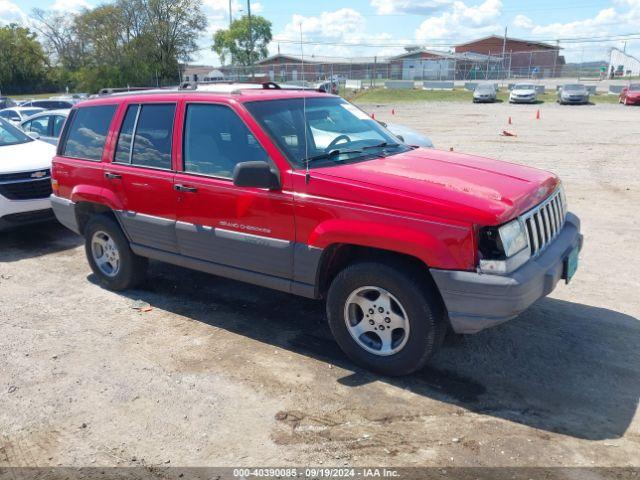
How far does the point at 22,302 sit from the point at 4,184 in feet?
8.12

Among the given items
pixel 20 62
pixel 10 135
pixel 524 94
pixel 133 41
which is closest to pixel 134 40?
pixel 133 41

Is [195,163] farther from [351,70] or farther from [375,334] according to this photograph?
[351,70]

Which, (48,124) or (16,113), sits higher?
(48,124)

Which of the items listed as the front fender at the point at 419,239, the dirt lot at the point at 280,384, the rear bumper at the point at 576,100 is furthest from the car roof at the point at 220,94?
the rear bumper at the point at 576,100

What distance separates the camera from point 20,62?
69.9 m

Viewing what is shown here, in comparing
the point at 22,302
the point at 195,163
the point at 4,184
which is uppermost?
the point at 195,163

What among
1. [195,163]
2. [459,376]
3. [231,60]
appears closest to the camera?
[459,376]

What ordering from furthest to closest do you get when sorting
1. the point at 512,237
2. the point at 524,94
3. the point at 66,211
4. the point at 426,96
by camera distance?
the point at 426,96
the point at 524,94
the point at 66,211
the point at 512,237

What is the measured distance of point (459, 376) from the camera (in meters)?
3.95

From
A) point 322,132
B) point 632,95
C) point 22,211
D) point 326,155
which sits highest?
point 322,132

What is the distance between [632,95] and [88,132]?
3473 centimetres

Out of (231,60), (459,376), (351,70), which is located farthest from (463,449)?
(231,60)

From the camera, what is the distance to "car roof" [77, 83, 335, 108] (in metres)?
4.57

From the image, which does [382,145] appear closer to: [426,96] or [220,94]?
[220,94]
